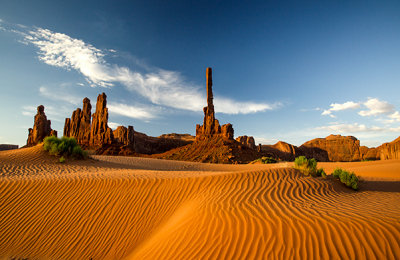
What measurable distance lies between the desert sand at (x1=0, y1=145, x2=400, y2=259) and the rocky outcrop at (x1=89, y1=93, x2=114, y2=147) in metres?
32.8

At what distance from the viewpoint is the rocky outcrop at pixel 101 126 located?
3916 centimetres

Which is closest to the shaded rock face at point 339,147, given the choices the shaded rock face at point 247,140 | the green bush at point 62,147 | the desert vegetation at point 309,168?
the shaded rock face at point 247,140

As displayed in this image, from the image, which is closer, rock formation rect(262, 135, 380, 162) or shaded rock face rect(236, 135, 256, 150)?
rock formation rect(262, 135, 380, 162)

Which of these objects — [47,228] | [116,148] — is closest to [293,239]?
[47,228]

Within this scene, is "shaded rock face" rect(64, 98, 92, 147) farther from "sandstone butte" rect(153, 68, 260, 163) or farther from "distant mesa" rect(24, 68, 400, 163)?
"sandstone butte" rect(153, 68, 260, 163)

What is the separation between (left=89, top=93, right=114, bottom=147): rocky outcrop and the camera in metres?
39.2

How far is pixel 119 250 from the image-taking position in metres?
4.85

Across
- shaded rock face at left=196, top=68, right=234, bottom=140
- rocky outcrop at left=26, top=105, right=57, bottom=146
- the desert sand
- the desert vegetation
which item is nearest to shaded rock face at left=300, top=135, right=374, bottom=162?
shaded rock face at left=196, top=68, right=234, bottom=140

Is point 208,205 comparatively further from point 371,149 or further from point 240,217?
point 371,149

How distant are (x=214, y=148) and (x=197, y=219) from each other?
92.7 feet

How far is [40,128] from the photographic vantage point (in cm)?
4381

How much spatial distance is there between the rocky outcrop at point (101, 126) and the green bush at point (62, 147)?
24.4 metres

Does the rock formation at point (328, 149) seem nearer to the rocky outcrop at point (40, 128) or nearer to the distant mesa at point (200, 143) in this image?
the distant mesa at point (200, 143)

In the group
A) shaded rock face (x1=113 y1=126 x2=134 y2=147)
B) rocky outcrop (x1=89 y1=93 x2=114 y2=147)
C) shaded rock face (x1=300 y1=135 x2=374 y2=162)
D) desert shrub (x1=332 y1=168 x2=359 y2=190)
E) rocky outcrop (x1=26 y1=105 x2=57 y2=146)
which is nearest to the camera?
desert shrub (x1=332 y1=168 x2=359 y2=190)
